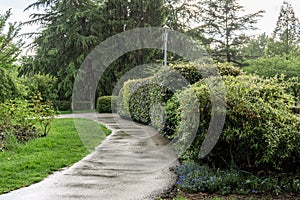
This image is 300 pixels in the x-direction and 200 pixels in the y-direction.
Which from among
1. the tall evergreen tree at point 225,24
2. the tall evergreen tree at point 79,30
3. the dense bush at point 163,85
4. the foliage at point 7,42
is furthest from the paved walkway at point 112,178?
the tall evergreen tree at point 225,24

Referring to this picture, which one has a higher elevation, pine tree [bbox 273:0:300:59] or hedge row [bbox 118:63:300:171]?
pine tree [bbox 273:0:300:59]

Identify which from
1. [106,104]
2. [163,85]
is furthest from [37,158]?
[106,104]

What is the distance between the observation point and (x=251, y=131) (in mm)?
4246

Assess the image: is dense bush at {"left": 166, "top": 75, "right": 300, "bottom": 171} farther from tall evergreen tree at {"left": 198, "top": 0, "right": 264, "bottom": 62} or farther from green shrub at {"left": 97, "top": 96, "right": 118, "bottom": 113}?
tall evergreen tree at {"left": 198, "top": 0, "right": 264, "bottom": 62}

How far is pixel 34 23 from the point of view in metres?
26.0

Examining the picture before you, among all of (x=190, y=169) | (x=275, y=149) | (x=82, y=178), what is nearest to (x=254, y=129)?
(x=275, y=149)

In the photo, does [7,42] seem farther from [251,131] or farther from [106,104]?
[106,104]

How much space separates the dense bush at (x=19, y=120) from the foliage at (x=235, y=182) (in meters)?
3.96

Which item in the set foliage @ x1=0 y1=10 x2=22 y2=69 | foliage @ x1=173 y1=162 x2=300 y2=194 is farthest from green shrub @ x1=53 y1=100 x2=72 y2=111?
foliage @ x1=173 y1=162 x2=300 y2=194

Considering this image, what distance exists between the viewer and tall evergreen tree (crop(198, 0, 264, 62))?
32.7 m

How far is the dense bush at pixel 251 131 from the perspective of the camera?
4.21 metres

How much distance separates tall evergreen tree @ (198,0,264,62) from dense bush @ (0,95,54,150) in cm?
2624

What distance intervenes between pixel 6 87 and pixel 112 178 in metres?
5.59

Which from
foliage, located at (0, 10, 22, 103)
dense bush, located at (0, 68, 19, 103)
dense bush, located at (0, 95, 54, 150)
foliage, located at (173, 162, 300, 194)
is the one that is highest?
foliage, located at (0, 10, 22, 103)
